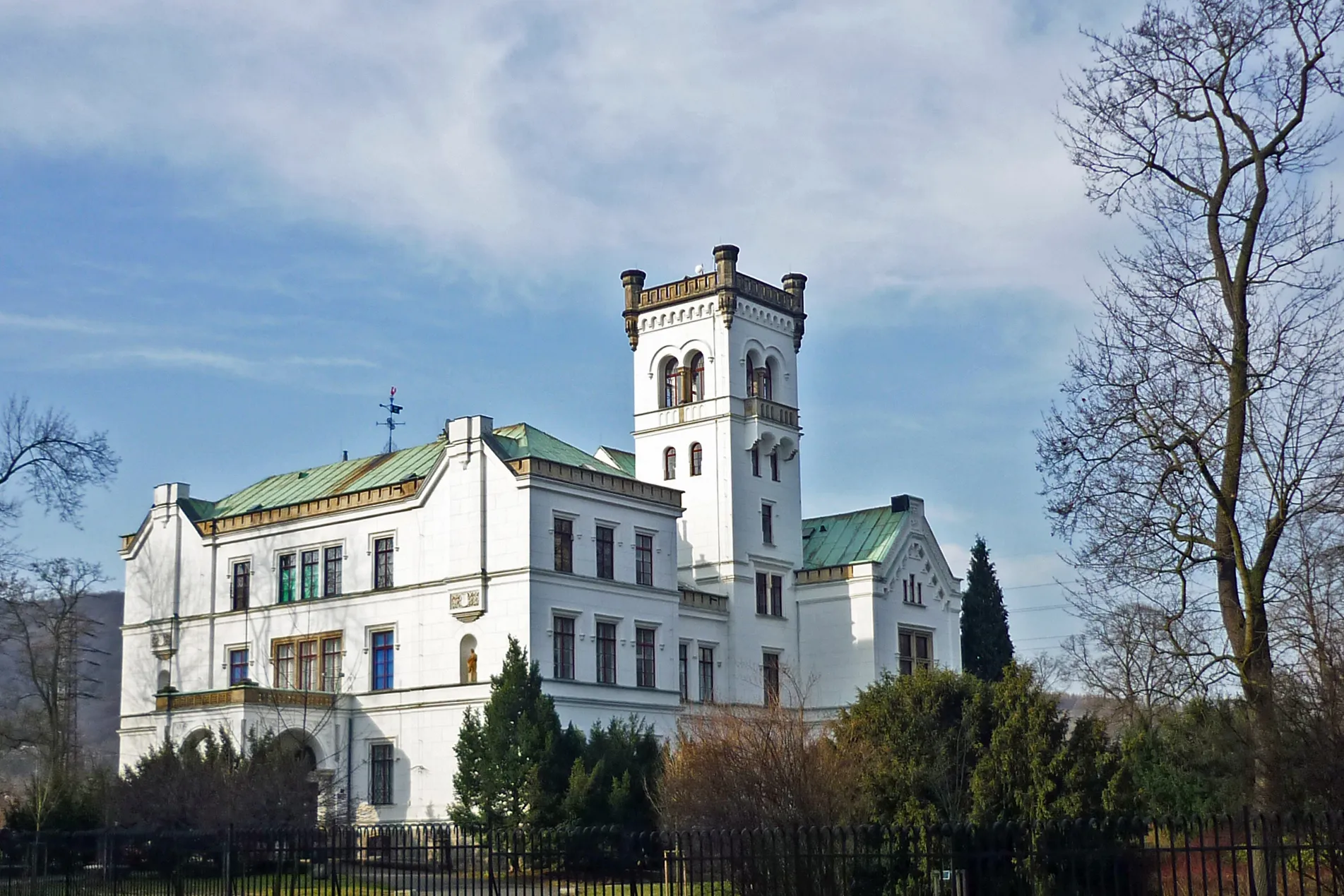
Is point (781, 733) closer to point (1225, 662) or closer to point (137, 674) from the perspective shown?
point (1225, 662)

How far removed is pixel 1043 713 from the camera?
2694 cm

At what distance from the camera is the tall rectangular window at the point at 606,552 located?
48.9 meters

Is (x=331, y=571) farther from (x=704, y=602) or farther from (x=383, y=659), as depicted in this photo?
(x=704, y=602)

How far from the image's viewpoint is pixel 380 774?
48250 millimetres

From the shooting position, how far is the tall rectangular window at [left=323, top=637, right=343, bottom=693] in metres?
50.0

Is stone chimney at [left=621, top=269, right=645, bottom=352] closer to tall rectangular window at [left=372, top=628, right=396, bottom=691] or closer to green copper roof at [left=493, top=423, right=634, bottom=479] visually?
green copper roof at [left=493, top=423, right=634, bottom=479]

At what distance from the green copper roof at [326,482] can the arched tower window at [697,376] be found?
11118mm

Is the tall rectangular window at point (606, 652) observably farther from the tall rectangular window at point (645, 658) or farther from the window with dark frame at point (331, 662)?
the window with dark frame at point (331, 662)

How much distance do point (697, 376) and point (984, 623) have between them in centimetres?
1697

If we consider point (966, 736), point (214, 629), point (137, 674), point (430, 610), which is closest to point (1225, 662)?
point (966, 736)

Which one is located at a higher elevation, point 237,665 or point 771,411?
point 771,411

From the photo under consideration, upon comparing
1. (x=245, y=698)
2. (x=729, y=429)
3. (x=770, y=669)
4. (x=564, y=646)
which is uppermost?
(x=729, y=429)

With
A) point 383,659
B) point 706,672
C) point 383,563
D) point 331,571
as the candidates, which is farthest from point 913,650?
point 331,571

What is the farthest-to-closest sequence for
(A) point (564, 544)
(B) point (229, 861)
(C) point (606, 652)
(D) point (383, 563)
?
(D) point (383, 563), (C) point (606, 652), (A) point (564, 544), (B) point (229, 861)
